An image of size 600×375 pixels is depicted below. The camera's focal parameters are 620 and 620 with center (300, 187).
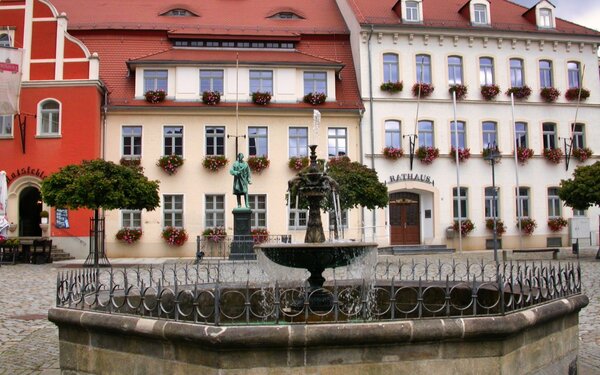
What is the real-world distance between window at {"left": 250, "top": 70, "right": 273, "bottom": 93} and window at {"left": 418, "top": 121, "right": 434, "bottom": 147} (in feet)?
24.0

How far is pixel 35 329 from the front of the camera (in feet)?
29.3

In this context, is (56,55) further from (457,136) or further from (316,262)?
(316,262)

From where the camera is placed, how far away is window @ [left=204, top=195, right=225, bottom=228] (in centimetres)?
2750

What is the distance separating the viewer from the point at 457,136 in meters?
28.4

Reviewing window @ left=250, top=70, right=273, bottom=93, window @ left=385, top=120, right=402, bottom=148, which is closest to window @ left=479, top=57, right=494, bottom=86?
window @ left=385, top=120, right=402, bottom=148

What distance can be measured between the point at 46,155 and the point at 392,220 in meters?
15.5

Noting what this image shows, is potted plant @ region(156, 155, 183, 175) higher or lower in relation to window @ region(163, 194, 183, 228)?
higher

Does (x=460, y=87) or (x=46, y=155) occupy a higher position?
(x=460, y=87)

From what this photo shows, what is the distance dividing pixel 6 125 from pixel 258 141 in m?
10.7

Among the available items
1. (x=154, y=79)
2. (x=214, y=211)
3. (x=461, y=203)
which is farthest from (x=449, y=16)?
(x=214, y=211)

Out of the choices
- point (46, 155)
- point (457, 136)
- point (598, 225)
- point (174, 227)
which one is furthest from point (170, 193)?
point (598, 225)

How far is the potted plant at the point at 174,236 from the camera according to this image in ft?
87.2

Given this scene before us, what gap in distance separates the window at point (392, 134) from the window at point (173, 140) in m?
9.40

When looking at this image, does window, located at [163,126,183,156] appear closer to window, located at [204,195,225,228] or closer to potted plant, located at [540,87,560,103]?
window, located at [204,195,225,228]
